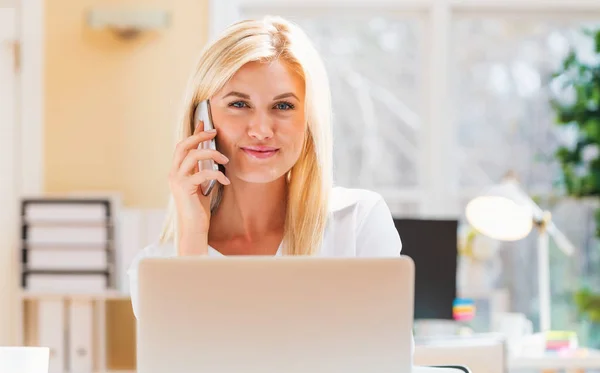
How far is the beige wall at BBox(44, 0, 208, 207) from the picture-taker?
4465 millimetres

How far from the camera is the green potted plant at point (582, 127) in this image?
4.55 meters

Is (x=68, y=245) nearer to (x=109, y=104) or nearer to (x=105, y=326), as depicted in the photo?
(x=105, y=326)

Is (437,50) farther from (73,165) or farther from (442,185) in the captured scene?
(73,165)

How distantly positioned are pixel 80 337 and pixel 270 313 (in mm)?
3271

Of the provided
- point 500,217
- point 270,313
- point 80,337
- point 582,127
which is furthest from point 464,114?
point 270,313

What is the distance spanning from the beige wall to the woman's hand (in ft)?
9.20

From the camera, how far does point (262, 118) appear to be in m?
1.59

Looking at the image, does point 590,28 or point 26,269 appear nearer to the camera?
point 26,269

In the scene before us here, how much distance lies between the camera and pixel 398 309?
1076mm

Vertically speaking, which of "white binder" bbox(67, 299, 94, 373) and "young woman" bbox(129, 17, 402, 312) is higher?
"young woman" bbox(129, 17, 402, 312)

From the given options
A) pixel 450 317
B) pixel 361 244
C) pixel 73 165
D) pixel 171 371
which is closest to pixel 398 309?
pixel 171 371

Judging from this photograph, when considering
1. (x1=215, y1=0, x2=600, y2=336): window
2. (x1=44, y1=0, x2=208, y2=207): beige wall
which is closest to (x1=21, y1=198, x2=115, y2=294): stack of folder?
(x1=44, y1=0, x2=208, y2=207): beige wall

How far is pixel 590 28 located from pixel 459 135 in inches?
34.0

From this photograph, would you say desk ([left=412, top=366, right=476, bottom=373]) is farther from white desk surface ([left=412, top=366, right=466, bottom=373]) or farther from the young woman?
the young woman
